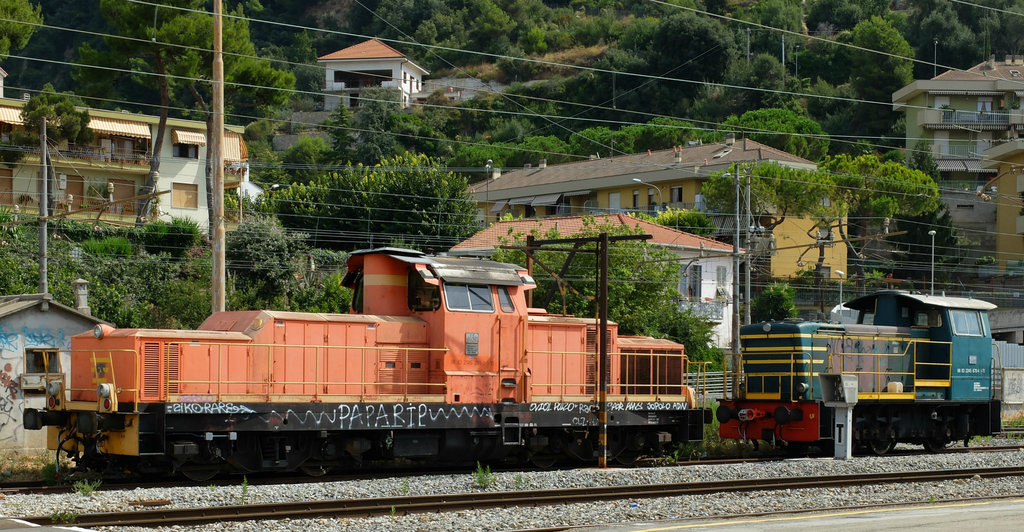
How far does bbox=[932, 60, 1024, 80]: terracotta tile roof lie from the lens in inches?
3223

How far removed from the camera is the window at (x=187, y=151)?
55.8 metres

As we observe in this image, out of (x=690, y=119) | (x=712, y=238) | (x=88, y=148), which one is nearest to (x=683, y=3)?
(x=690, y=119)

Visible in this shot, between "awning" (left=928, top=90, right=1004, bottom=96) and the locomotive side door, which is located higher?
"awning" (left=928, top=90, right=1004, bottom=96)

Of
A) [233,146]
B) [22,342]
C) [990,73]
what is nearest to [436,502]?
[22,342]

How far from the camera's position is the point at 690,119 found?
98.1m

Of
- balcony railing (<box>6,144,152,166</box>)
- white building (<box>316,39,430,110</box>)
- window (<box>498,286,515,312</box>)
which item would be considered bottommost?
window (<box>498,286,515,312</box>)

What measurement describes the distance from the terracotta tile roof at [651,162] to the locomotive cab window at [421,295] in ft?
150

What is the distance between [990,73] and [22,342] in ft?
272

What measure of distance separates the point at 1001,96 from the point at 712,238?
3775 cm

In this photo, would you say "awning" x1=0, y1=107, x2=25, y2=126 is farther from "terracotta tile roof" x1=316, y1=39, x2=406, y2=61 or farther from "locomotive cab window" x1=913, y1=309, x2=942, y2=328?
"terracotta tile roof" x1=316, y1=39, x2=406, y2=61

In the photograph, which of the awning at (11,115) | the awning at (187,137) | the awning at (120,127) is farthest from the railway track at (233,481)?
the awning at (11,115)

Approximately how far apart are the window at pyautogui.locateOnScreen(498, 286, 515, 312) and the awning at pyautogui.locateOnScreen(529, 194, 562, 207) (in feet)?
174

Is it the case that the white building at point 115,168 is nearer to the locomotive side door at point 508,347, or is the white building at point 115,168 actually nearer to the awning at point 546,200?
the awning at point 546,200

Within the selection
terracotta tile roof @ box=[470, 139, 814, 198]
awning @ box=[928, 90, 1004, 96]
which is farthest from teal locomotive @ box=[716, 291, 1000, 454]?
awning @ box=[928, 90, 1004, 96]
